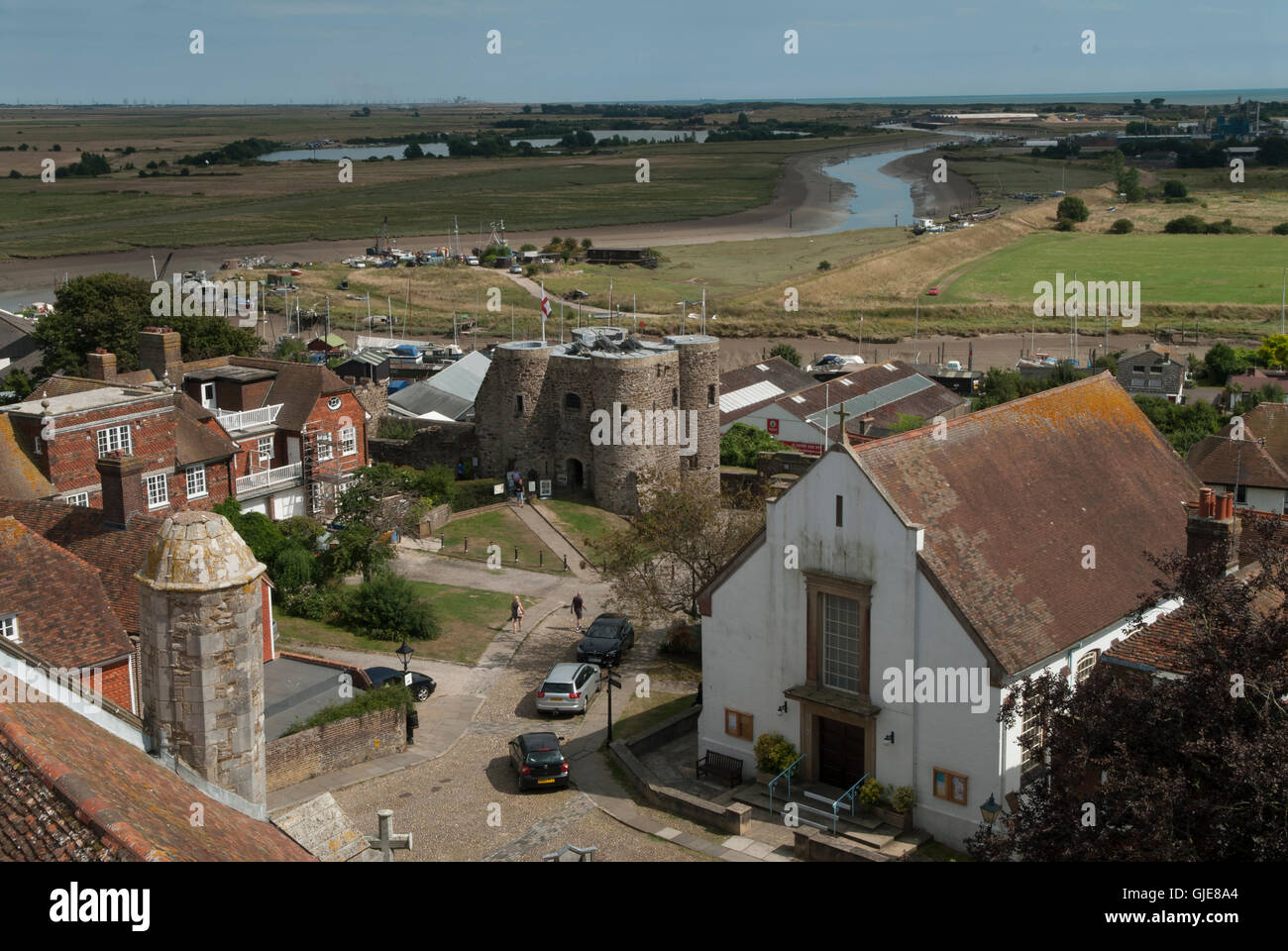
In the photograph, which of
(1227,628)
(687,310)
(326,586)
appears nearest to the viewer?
(1227,628)

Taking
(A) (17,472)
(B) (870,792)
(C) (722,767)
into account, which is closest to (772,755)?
(C) (722,767)

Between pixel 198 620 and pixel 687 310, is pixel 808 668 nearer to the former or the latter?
pixel 198 620

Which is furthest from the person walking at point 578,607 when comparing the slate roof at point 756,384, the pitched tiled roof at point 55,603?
the slate roof at point 756,384

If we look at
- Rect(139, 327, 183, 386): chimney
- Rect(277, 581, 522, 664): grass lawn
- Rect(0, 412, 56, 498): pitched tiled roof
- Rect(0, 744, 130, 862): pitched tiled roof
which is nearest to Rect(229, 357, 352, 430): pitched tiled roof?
Rect(139, 327, 183, 386): chimney

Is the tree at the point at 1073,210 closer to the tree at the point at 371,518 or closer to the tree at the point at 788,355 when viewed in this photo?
the tree at the point at 788,355
